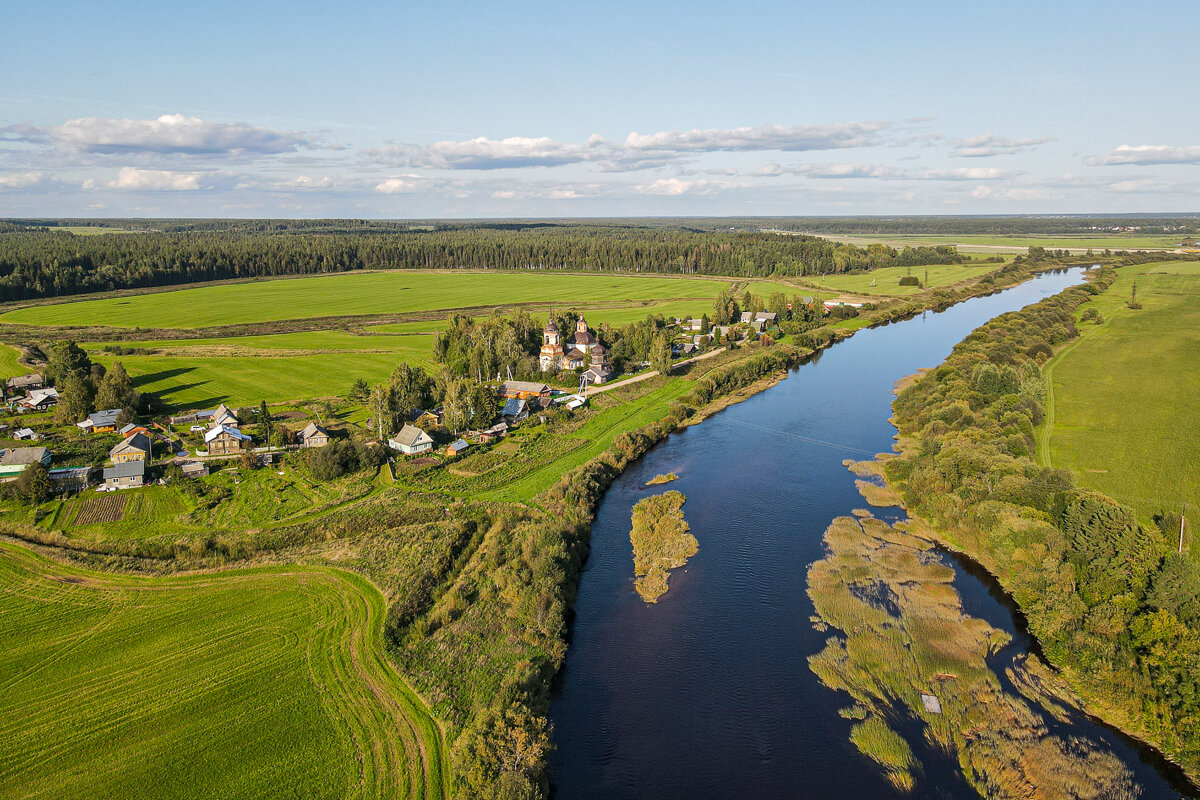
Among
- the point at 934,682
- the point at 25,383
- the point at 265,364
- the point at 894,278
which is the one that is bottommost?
the point at 934,682

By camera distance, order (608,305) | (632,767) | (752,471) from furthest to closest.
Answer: (608,305) < (752,471) < (632,767)

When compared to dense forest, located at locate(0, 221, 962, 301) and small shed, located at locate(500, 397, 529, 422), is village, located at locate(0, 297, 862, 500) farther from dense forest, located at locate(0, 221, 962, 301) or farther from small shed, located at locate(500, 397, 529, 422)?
dense forest, located at locate(0, 221, 962, 301)

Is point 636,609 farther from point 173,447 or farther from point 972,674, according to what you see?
point 173,447

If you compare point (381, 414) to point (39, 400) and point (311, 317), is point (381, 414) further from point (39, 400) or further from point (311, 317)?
A: point (311, 317)

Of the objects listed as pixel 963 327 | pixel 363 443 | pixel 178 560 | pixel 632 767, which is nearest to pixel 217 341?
→ pixel 363 443

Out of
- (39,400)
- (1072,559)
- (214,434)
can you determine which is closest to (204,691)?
(214,434)

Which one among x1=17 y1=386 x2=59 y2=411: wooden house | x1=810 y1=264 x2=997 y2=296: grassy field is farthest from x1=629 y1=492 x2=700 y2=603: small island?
x1=810 y1=264 x2=997 y2=296: grassy field

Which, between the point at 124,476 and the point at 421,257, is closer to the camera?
the point at 124,476
